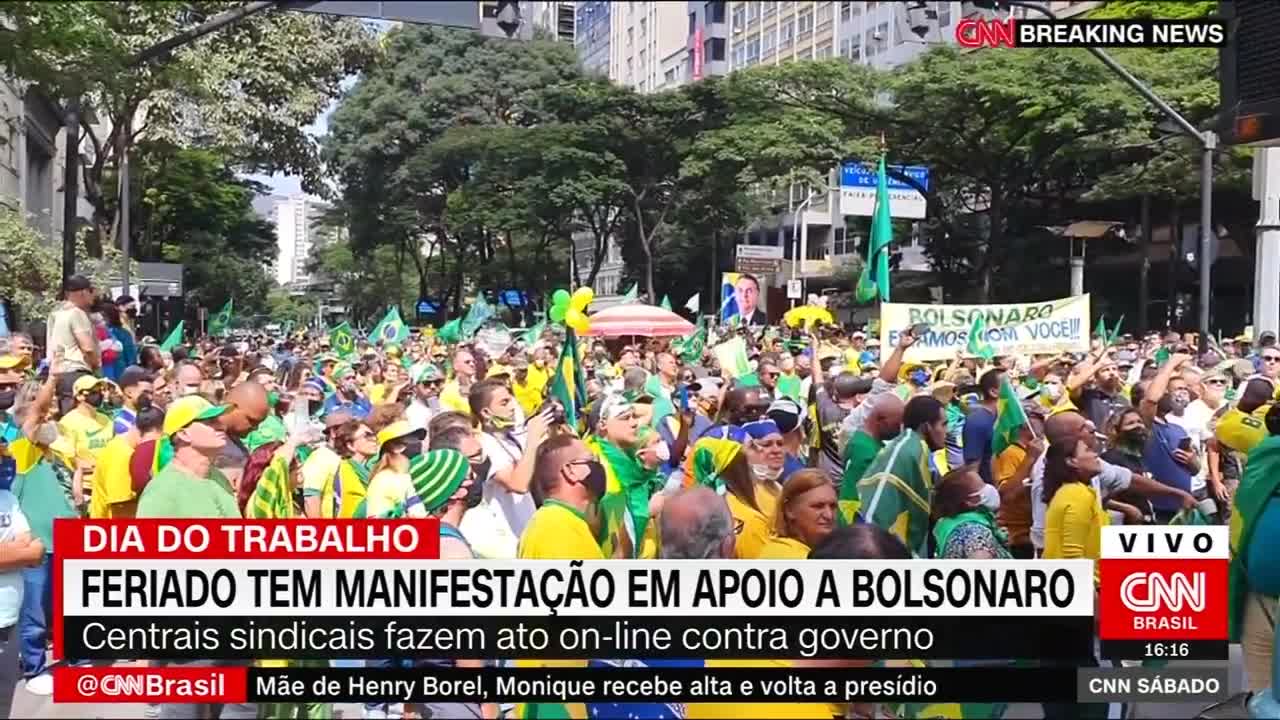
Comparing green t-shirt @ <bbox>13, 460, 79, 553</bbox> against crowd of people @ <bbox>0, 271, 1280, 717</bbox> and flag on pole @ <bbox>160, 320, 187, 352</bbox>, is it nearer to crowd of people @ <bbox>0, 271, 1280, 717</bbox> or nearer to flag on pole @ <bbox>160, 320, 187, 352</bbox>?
crowd of people @ <bbox>0, 271, 1280, 717</bbox>

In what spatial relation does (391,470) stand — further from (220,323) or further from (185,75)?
(220,323)

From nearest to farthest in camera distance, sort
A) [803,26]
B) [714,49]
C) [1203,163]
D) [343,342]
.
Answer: [1203,163] → [714,49] → [343,342] → [803,26]

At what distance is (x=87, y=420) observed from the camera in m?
5.84

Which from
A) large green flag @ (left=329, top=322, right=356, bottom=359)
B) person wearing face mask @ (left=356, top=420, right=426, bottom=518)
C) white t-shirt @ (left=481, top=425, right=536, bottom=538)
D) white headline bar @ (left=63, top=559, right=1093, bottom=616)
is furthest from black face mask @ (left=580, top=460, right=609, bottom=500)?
large green flag @ (left=329, top=322, right=356, bottom=359)

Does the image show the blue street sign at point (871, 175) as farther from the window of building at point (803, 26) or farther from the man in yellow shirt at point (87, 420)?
the window of building at point (803, 26)

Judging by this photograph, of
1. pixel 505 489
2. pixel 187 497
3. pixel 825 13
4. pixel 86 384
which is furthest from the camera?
pixel 825 13

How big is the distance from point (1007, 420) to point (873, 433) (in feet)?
3.58

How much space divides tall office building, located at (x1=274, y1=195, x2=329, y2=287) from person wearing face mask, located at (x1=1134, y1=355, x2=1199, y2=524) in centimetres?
331

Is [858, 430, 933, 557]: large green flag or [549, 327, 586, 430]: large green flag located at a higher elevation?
[549, 327, 586, 430]: large green flag

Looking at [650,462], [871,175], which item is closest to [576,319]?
[650,462]

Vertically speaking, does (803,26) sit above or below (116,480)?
above

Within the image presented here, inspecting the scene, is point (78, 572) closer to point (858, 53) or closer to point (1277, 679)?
Answer: point (1277, 679)

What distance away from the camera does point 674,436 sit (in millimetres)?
6188

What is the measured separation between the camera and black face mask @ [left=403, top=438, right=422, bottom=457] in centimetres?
446
